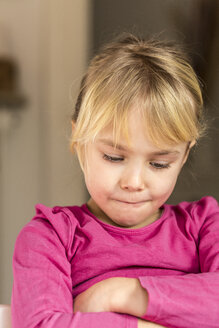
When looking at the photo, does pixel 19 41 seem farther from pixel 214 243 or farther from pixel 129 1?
pixel 214 243

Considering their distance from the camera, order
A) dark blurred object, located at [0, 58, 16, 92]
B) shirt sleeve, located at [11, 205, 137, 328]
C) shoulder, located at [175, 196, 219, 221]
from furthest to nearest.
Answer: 1. dark blurred object, located at [0, 58, 16, 92]
2. shoulder, located at [175, 196, 219, 221]
3. shirt sleeve, located at [11, 205, 137, 328]

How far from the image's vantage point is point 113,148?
0.87 metres

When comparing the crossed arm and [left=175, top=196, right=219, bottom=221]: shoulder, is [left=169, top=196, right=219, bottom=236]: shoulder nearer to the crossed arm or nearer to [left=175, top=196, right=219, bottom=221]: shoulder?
[left=175, top=196, right=219, bottom=221]: shoulder

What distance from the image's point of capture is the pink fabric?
2.64 ft

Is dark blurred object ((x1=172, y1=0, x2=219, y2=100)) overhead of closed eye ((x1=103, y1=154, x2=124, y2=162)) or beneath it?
overhead

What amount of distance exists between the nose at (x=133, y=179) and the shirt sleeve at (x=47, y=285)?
0.14m

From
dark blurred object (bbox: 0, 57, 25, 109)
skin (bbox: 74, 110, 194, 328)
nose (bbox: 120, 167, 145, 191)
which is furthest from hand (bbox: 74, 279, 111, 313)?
dark blurred object (bbox: 0, 57, 25, 109)

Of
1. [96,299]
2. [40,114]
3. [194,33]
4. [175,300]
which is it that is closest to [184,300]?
[175,300]

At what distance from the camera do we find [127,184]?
0.87 metres

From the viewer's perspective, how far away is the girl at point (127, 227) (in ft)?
2.68

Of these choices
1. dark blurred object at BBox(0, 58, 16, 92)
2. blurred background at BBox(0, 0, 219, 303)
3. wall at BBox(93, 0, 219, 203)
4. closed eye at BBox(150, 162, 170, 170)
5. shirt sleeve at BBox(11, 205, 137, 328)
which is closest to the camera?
shirt sleeve at BBox(11, 205, 137, 328)

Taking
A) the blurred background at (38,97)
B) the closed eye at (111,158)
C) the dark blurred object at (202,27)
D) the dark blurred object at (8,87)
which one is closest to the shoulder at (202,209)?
the closed eye at (111,158)

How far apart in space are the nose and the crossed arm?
0.49 ft

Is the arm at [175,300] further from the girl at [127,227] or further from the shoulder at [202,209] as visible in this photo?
the shoulder at [202,209]
